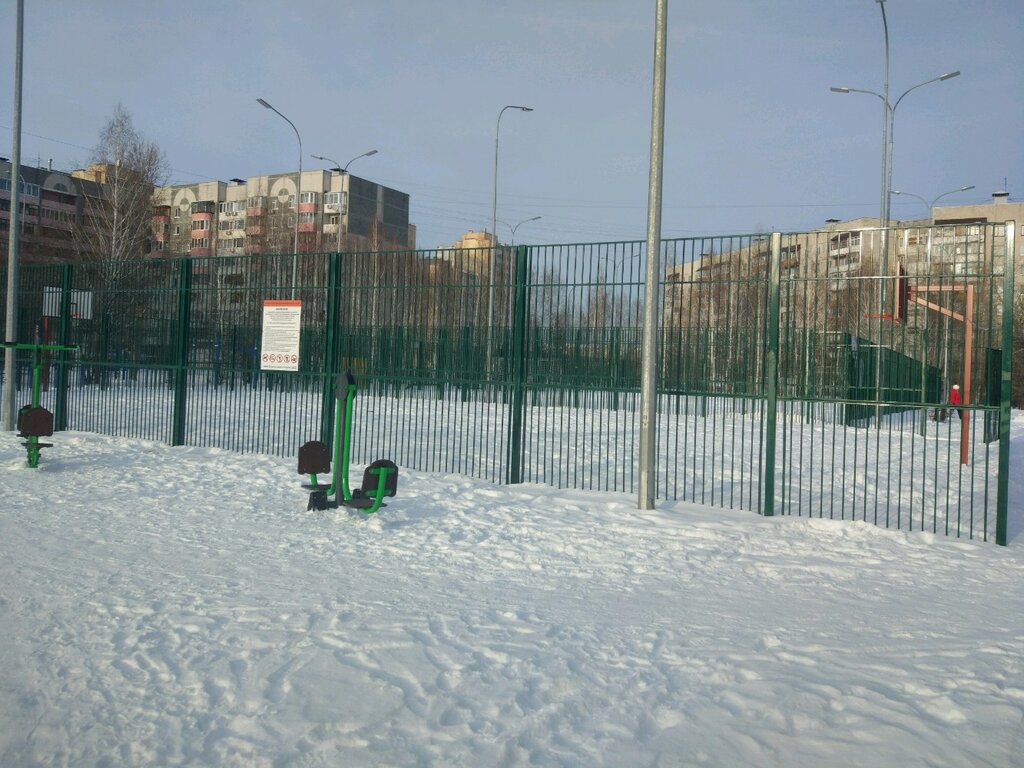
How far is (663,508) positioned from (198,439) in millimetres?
8471

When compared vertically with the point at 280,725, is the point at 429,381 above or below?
above

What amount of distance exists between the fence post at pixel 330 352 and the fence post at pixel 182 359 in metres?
3.05

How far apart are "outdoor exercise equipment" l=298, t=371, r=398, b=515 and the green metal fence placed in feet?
7.26

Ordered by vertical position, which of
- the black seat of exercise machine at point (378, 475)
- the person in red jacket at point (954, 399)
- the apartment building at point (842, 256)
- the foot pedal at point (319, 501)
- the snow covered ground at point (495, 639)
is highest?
the apartment building at point (842, 256)

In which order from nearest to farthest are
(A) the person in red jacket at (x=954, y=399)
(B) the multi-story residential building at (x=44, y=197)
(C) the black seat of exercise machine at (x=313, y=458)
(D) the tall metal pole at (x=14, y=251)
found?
(C) the black seat of exercise machine at (x=313, y=458) → (A) the person in red jacket at (x=954, y=399) → (D) the tall metal pole at (x=14, y=251) → (B) the multi-story residential building at (x=44, y=197)

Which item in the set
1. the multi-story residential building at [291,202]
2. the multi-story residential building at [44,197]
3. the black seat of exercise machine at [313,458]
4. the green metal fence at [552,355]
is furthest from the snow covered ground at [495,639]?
the multi-story residential building at [44,197]

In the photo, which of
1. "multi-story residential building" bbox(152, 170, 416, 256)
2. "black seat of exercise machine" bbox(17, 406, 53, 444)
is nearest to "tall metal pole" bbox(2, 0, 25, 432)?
"black seat of exercise machine" bbox(17, 406, 53, 444)

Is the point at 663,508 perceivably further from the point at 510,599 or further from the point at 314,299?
the point at 314,299

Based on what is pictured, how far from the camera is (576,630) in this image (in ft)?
17.1

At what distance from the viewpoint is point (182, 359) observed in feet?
44.2

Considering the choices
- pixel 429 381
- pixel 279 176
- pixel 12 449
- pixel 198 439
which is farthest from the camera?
pixel 279 176

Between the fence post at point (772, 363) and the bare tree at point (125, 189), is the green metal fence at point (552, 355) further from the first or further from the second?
the bare tree at point (125, 189)

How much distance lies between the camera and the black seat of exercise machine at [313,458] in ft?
27.8

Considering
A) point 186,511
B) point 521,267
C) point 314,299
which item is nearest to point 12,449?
point 314,299
